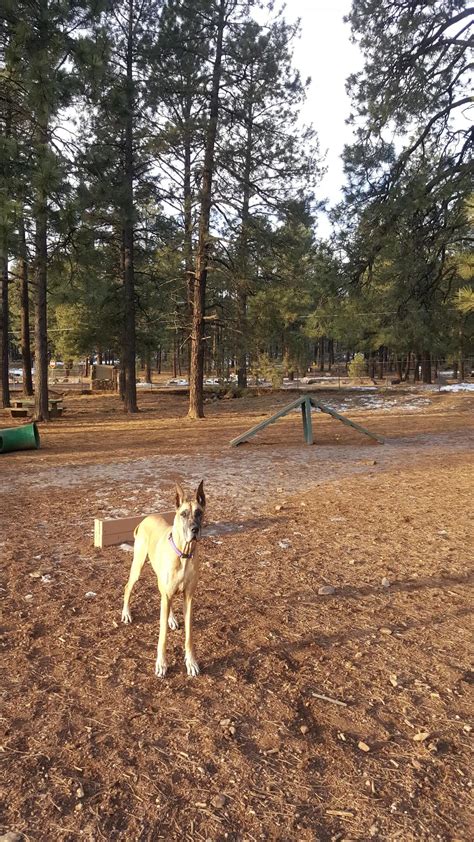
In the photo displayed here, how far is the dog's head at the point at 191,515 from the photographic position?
2.61 meters

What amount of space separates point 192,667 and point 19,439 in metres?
8.87

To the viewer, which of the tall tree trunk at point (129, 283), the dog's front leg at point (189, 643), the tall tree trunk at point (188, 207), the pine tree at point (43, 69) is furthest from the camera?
the tall tree trunk at point (129, 283)

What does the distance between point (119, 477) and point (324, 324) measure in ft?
14.5

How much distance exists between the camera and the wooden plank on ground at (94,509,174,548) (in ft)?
16.6

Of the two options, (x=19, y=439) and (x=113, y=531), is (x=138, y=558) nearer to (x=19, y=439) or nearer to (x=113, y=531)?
(x=113, y=531)

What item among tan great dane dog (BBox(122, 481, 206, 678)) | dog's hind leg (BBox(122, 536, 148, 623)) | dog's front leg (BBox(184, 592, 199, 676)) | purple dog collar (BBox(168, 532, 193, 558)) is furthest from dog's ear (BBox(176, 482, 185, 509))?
dog's hind leg (BBox(122, 536, 148, 623))

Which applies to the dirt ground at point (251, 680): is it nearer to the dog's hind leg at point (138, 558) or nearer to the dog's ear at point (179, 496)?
the dog's hind leg at point (138, 558)

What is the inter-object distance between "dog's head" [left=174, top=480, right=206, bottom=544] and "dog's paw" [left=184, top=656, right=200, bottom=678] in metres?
0.81

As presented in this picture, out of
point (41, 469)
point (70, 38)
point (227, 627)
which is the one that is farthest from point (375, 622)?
point (70, 38)

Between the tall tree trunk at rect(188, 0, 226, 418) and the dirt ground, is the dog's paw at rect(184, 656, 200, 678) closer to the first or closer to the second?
the dirt ground

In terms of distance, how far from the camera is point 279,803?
81.0 inches

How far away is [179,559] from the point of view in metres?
2.79

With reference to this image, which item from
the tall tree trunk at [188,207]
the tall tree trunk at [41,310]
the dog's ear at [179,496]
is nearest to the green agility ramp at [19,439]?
the tall tree trunk at [41,310]

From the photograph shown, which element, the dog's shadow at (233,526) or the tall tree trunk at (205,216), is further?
the tall tree trunk at (205,216)
